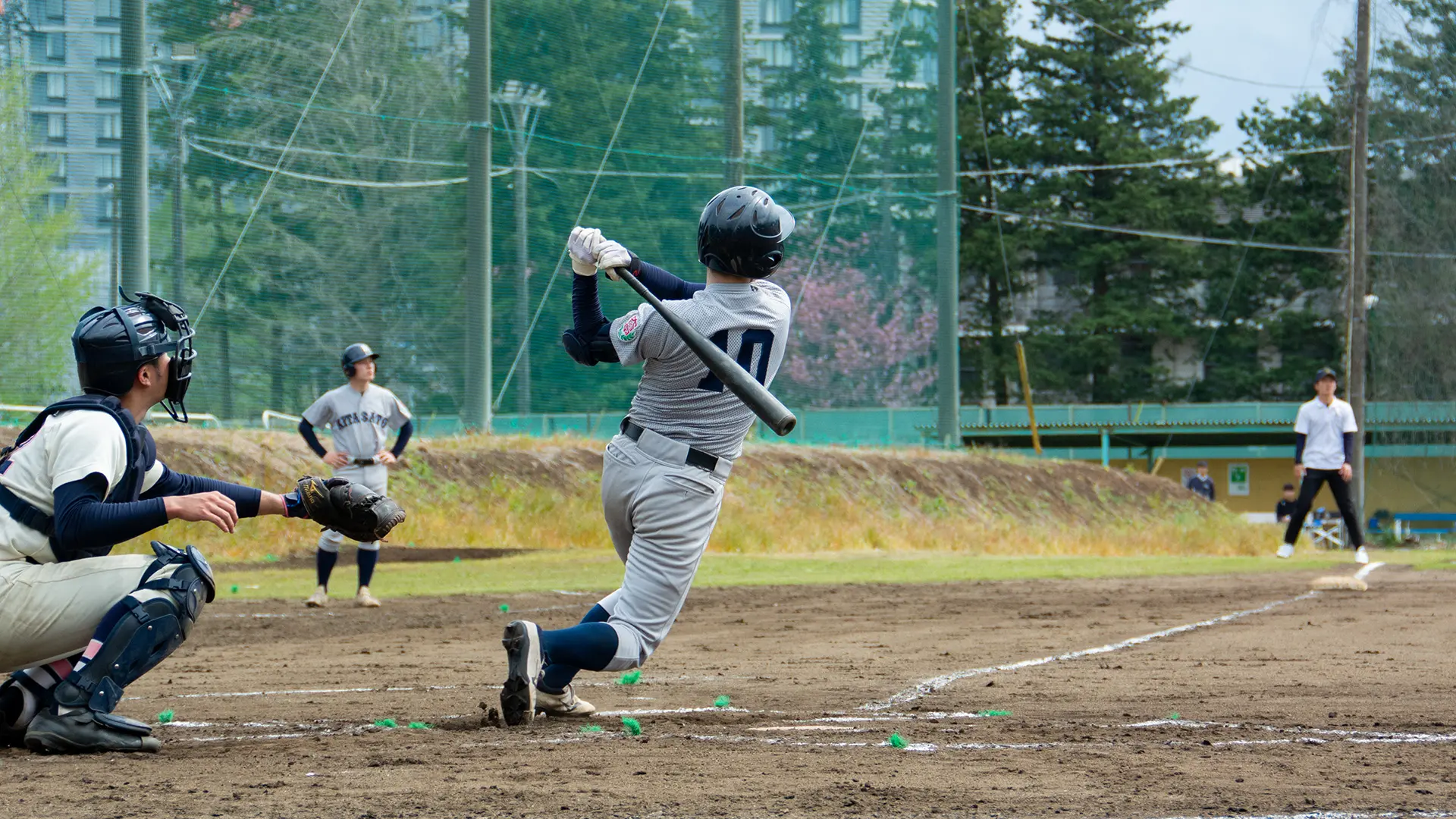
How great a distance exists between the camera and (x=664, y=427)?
559cm

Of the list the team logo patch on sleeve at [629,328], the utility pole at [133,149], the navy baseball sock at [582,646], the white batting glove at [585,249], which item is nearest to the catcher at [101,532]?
the navy baseball sock at [582,646]

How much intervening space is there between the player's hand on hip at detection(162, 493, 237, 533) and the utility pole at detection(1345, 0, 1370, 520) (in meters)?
28.7

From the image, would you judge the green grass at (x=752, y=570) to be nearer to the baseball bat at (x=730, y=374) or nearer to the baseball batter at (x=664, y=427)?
the baseball batter at (x=664, y=427)

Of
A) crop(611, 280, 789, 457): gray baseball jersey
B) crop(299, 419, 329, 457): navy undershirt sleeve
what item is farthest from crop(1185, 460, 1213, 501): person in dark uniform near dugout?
crop(611, 280, 789, 457): gray baseball jersey

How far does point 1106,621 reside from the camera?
10.6 metres

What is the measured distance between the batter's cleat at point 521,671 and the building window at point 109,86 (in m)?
17.1

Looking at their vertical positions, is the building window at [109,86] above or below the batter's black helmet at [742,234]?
above

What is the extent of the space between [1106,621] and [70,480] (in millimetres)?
7704

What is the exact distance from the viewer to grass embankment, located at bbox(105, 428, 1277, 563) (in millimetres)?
19266

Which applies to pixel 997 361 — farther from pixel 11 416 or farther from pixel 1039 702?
pixel 1039 702

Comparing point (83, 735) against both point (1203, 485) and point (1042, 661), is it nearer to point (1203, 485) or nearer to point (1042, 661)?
point (1042, 661)

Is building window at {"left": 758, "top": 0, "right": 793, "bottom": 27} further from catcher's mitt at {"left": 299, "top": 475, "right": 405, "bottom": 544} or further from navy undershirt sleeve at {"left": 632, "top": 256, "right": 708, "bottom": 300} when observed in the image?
catcher's mitt at {"left": 299, "top": 475, "right": 405, "bottom": 544}

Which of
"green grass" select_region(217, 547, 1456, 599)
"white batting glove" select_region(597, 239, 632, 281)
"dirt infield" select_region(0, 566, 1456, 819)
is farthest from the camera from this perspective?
"green grass" select_region(217, 547, 1456, 599)

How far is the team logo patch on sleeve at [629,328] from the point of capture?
541 centimetres
